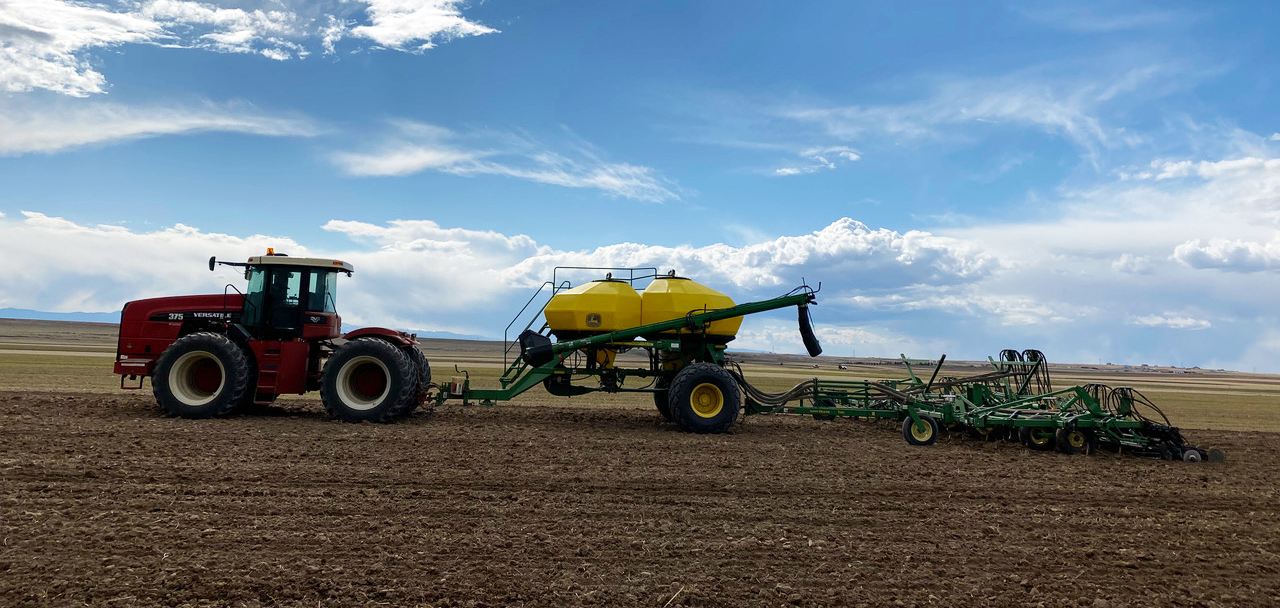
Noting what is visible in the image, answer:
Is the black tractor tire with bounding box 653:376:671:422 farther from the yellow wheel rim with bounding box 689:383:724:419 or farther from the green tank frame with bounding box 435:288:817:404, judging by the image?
the yellow wheel rim with bounding box 689:383:724:419

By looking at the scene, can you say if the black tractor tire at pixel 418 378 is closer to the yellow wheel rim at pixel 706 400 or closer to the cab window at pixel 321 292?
the cab window at pixel 321 292

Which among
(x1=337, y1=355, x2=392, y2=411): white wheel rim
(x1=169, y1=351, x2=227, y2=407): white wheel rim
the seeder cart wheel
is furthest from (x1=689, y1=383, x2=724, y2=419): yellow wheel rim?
(x1=169, y1=351, x2=227, y2=407): white wheel rim

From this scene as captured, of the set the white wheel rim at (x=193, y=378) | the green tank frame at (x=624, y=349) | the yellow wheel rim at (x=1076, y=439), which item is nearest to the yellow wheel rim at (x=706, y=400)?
the green tank frame at (x=624, y=349)

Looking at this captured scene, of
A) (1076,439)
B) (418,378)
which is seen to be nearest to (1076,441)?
(1076,439)

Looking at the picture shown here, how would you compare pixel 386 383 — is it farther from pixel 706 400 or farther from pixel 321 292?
pixel 706 400

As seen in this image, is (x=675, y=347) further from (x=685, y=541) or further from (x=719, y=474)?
(x=685, y=541)

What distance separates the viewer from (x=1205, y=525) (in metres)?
7.03

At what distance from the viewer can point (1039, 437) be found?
1110 cm

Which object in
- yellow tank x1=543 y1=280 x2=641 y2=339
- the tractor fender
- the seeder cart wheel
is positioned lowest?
the seeder cart wheel

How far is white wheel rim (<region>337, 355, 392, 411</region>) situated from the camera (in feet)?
37.6

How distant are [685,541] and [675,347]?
21.9ft

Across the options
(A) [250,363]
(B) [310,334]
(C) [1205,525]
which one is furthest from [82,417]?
(C) [1205,525]

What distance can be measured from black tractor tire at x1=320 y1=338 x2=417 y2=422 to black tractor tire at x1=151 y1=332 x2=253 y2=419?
126 centimetres

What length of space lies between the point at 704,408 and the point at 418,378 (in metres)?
4.75
